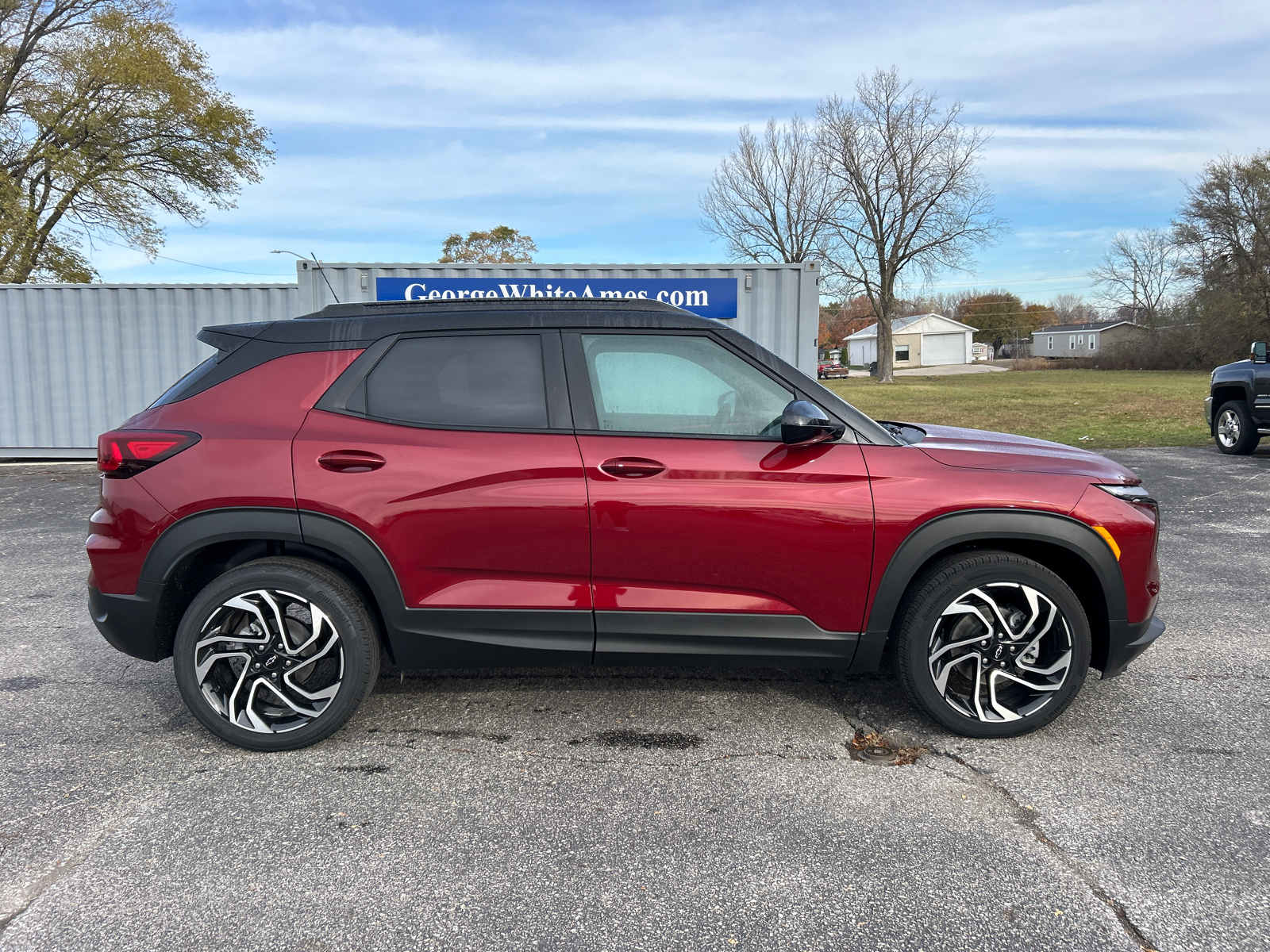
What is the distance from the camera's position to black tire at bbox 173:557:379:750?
3.21 m

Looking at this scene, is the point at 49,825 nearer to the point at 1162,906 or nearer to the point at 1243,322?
the point at 1162,906

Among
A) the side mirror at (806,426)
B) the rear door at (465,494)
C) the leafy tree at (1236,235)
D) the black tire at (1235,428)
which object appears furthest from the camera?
the leafy tree at (1236,235)

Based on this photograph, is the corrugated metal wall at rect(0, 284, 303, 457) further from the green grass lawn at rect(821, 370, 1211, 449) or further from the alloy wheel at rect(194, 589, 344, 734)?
the alloy wheel at rect(194, 589, 344, 734)

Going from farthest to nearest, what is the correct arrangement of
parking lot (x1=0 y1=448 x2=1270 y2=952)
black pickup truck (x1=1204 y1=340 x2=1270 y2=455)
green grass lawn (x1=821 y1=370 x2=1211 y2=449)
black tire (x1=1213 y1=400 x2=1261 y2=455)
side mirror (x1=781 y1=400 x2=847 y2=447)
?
green grass lawn (x1=821 y1=370 x2=1211 y2=449) < black tire (x1=1213 y1=400 x2=1261 y2=455) < black pickup truck (x1=1204 y1=340 x2=1270 y2=455) < side mirror (x1=781 y1=400 x2=847 y2=447) < parking lot (x1=0 y1=448 x2=1270 y2=952)

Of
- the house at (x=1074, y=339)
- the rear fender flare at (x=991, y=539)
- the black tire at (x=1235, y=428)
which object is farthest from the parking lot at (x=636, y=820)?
the house at (x=1074, y=339)

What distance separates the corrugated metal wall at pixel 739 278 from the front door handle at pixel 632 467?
343 inches

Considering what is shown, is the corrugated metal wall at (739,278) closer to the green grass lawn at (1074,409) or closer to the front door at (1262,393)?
the green grass lawn at (1074,409)

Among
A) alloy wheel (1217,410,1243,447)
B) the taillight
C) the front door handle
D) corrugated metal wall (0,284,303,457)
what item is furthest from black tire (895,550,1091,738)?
corrugated metal wall (0,284,303,457)

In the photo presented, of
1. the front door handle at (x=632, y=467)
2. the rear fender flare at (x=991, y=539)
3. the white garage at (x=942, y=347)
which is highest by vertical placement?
the white garage at (x=942, y=347)

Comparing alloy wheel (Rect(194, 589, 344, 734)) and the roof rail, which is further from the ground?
the roof rail

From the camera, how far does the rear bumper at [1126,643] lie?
329 centimetres

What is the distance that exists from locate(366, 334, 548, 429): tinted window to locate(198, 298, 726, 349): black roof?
0.07 metres

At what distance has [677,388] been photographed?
3.37m

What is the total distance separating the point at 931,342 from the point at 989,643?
99.7 meters
